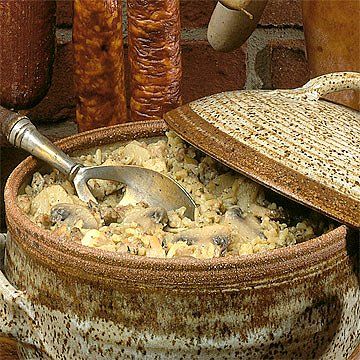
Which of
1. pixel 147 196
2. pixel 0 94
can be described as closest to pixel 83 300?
pixel 147 196

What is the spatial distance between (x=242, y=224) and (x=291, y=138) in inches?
3.3

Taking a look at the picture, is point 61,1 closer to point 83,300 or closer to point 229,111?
point 229,111

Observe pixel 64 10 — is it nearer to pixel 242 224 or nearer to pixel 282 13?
pixel 282 13

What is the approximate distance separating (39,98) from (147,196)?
251 millimetres

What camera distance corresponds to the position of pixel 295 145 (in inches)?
25.8

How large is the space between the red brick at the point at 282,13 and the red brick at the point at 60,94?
271 millimetres

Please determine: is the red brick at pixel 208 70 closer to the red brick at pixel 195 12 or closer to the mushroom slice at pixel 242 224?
the red brick at pixel 195 12

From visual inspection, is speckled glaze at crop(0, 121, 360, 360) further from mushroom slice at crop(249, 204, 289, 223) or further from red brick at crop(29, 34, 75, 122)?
red brick at crop(29, 34, 75, 122)

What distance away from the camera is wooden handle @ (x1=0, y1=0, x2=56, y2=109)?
874 millimetres

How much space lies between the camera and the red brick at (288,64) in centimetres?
113

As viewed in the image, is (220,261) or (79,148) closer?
(220,261)

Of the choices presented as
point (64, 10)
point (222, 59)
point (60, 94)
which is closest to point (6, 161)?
point (60, 94)

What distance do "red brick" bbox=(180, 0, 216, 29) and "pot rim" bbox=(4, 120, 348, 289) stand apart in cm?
55

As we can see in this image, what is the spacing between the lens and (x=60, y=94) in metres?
1.13
